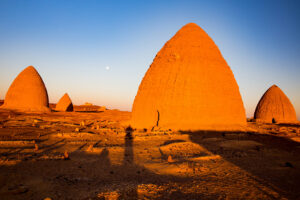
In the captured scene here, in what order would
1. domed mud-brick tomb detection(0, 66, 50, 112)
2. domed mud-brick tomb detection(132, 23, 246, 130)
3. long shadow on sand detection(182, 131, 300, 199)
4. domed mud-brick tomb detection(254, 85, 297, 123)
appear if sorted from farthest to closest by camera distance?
1. domed mud-brick tomb detection(254, 85, 297, 123)
2. domed mud-brick tomb detection(0, 66, 50, 112)
3. domed mud-brick tomb detection(132, 23, 246, 130)
4. long shadow on sand detection(182, 131, 300, 199)

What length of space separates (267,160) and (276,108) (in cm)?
2207

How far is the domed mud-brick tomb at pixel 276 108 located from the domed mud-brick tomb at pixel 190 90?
1474 centimetres

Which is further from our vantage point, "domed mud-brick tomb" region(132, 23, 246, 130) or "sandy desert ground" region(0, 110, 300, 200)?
"domed mud-brick tomb" region(132, 23, 246, 130)

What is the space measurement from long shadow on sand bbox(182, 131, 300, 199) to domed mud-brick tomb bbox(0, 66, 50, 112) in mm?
21583

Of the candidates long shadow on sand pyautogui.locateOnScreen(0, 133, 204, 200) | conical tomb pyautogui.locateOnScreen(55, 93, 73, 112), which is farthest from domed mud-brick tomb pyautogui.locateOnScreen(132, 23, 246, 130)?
conical tomb pyautogui.locateOnScreen(55, 93, 73, 112)

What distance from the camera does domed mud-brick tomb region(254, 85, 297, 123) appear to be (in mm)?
24067

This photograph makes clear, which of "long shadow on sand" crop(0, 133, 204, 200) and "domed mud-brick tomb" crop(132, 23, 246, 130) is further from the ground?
"domed mud-brick tomb" crop(132, 23, 246, 130)

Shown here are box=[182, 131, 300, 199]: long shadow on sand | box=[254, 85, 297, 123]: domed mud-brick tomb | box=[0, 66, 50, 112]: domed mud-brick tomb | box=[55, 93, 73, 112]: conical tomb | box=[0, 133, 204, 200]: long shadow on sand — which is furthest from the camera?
box=[55, 93, 73, 112]: conical tomb

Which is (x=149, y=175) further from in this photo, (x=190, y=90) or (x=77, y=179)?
(x=190, y=90)

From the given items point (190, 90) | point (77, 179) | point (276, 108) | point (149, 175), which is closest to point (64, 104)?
point (190, 90)

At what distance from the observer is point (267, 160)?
630cm

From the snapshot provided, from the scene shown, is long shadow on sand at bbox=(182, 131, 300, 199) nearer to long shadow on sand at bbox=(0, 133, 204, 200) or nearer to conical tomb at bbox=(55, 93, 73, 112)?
long shadow on sand at bbox=(0, 133, 204, 200)

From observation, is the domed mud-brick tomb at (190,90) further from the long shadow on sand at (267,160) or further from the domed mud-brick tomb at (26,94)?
the domed mud-brick tomb at (26,94)

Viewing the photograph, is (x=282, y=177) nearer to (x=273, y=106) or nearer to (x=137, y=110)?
(x=137, y=110)
